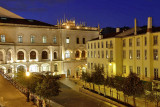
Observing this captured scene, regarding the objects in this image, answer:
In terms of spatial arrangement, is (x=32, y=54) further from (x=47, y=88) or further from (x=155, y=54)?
(x=155, y=54)

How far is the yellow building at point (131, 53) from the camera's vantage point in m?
30.6

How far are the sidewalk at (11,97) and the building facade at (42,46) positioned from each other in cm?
1651

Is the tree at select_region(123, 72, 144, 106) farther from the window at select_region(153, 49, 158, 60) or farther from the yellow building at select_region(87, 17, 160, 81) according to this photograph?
the window at select_region(153, 49, 158, 60)

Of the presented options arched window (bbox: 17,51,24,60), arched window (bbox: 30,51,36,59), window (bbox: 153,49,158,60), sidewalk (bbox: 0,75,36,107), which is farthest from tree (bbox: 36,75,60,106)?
arched window (bbox: 30,51,36,59)

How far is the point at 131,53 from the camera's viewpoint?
3581cm

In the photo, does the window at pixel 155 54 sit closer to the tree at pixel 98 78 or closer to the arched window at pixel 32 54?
the tree at pixel 98 78

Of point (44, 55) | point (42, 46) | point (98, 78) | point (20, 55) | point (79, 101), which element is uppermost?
point (42, 46)

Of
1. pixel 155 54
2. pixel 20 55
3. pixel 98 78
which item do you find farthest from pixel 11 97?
pixel 20 55

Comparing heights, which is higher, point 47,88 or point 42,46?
point 42,46

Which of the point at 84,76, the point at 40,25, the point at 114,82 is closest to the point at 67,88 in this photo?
the point at 84,76

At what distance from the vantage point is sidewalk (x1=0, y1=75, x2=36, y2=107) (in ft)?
64.5

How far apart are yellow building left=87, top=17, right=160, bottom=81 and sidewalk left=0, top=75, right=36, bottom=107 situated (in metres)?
16.1

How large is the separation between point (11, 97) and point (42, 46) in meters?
29.5

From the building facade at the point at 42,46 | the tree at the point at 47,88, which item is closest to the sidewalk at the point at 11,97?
the tree at the point at 47,88
